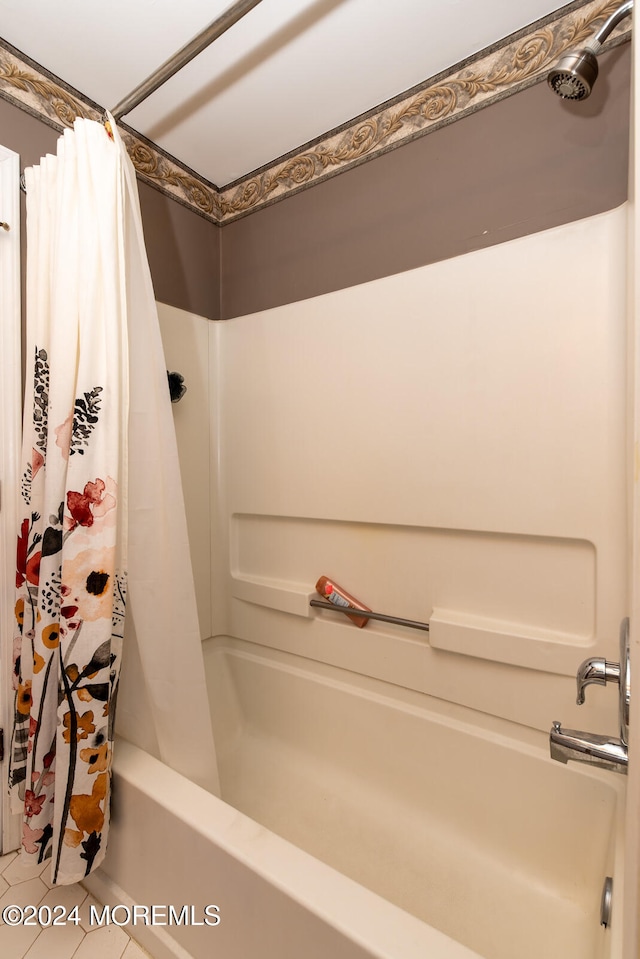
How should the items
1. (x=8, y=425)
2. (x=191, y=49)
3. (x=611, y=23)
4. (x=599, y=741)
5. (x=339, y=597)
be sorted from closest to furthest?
(x=599, y=741) < (x=611, y=23) < (x=191, y=49) < (x=8, y=425) < (x=339, y=597)

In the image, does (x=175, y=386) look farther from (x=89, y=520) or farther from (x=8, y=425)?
(x=89, y=520)

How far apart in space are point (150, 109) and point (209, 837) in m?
1.94

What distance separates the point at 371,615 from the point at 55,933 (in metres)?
1.03

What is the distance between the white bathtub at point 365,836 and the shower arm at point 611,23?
4.93 ft

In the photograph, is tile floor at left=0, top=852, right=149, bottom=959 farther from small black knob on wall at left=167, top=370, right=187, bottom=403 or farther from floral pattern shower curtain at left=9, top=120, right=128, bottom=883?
small black knob on wall at left=167, top=370, right=187, bottom=403

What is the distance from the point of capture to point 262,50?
123 cm

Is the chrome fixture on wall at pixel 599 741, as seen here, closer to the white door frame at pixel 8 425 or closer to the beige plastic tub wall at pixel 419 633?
the beige plastic tub wall at pixel 419 633

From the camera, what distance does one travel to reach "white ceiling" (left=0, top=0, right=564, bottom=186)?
3.69 ft

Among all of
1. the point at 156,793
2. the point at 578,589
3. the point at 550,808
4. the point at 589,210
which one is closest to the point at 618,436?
the point at 578,589

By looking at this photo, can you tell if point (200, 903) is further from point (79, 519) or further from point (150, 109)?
point (150, 109)

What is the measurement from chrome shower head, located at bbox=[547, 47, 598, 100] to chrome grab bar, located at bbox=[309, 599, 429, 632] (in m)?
1.32

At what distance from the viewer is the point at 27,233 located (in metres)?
1.22

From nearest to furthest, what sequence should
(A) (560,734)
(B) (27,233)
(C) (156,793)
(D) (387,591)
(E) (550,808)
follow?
(A) (560,734) → (C) (156,793) → (E) (550,808) → (B) (27,233) → (D) (387,591)

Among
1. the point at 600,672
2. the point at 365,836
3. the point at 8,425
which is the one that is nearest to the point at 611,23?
the point at 600,672
